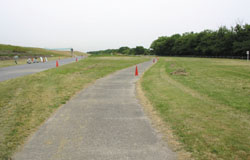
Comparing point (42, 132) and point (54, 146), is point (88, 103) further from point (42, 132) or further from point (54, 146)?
point (54, 146)

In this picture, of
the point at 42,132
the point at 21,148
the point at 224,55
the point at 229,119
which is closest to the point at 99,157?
the point at 21,148

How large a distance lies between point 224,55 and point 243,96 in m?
71.5

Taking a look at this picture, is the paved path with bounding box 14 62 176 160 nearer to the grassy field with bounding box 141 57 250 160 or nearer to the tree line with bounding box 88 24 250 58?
the grassy field with bounding box 141 57 250 160

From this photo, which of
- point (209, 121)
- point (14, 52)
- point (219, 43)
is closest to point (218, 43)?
A: point (219, 43)

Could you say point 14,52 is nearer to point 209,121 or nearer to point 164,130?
point 164,130

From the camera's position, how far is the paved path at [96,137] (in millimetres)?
3414

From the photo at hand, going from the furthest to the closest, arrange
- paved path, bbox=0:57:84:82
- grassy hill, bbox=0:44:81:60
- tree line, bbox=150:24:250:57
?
tree line, bbox=150:24:250:57 → grassy hill, bbox=0:44:81:60 → paved path, bbox=0:57:84:82

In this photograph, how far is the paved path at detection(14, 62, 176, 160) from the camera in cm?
341

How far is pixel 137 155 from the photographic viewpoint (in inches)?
133

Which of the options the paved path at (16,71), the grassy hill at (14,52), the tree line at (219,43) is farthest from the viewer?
the tree line at (219,43)

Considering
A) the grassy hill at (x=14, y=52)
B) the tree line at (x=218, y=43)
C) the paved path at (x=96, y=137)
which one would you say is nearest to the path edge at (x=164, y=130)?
the paved path at (x=96, y=137)

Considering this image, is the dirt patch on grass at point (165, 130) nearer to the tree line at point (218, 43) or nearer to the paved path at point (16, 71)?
the paved path at point (16, 71)

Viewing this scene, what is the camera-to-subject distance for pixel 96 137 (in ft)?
13.6

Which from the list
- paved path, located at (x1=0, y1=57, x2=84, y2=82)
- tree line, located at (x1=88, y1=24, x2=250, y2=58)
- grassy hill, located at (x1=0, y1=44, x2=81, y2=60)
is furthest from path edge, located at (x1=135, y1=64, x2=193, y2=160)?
tree line, located at (x1=88, y1=24, x2=250, y2=58)
